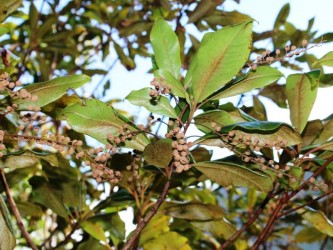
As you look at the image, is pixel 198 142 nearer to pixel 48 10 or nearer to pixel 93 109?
pixel 93 109

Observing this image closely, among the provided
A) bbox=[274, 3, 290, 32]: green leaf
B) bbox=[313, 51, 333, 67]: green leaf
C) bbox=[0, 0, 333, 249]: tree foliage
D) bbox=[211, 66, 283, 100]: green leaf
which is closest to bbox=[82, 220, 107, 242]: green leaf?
bbox=[0, 0, 333, 249]: tree foliage

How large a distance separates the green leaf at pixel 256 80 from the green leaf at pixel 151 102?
3.9 inches

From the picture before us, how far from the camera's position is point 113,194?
1.18 meters

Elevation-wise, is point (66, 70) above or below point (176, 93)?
below

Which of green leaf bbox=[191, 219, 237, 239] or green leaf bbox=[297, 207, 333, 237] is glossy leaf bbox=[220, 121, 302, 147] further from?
green leaf bbox=[191, 219, 237, 239]

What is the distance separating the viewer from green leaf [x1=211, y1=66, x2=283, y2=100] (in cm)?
77

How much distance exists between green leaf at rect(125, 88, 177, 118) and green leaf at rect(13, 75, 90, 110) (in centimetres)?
8

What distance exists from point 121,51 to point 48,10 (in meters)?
0.76

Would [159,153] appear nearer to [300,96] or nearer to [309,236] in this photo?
[300,96]

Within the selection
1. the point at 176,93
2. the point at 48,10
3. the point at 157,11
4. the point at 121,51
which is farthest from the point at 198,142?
the point at 48,10

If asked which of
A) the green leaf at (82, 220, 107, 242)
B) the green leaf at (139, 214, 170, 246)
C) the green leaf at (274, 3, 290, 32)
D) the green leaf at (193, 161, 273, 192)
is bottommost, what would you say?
the green leaf at (82, 220, 107, 242)

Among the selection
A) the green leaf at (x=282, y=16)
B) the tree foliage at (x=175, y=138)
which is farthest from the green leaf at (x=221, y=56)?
the green leaf at (x=282, y=16)

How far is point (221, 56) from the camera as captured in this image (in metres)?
0.72

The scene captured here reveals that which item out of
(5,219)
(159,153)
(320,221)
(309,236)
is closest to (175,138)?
(159,153)
